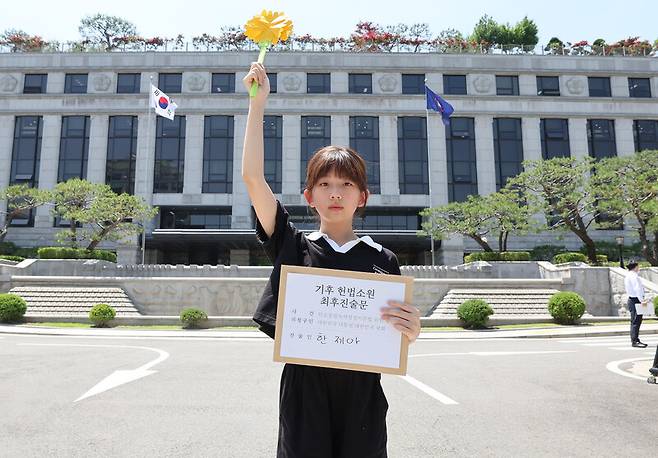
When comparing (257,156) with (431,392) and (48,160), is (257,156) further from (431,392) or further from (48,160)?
(48,160)

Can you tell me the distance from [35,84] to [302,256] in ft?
183

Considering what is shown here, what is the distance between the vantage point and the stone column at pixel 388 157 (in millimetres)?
45406

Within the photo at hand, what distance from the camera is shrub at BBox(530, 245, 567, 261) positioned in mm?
40125

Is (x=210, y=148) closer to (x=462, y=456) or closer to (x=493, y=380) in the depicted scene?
(x=493, y=380)

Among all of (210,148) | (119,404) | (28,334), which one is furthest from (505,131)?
(119,404)

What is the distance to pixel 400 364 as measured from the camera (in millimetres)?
2162

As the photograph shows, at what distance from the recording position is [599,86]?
1898 inches

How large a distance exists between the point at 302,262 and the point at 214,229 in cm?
4322

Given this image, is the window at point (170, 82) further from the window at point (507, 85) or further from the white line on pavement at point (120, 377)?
the white line on pavement at point (120, 377)

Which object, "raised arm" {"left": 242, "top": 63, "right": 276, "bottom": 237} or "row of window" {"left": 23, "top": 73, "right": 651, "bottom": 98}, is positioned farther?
"row of window" {"left": 23, "top": 73, "right": 651, "bottom": 98}

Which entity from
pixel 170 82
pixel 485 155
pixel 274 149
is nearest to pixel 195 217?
pixel 274 149

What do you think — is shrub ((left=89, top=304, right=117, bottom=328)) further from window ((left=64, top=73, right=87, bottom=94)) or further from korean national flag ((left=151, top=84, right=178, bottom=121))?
window ((left=64, top=73, right=87, bottom=94))

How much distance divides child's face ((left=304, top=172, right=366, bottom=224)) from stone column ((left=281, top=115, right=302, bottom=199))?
42023 mm

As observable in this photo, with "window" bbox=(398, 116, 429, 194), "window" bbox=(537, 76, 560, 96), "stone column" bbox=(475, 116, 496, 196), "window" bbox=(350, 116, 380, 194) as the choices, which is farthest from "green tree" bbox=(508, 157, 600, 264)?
"window" bbox=(537, 76, 560, 96)
